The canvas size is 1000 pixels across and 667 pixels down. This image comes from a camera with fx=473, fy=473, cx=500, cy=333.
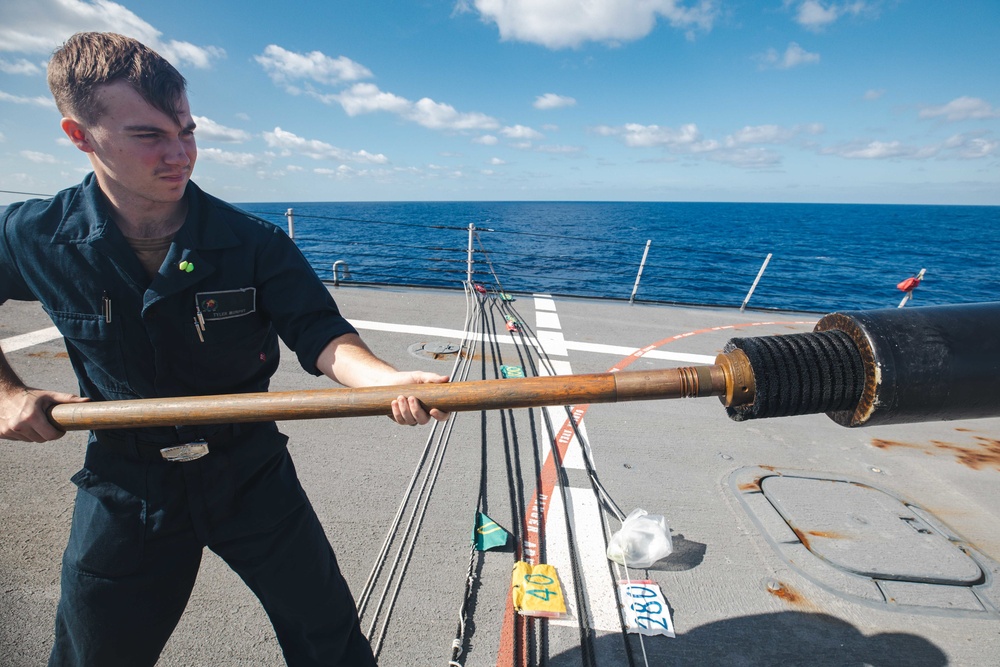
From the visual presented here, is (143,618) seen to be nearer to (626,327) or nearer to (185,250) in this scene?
(185,250)

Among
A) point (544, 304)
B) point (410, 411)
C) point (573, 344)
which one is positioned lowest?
point (573, 344)

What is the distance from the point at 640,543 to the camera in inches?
113

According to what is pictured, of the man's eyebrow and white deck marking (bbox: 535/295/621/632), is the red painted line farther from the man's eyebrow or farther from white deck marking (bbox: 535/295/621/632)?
the man's eyebrow

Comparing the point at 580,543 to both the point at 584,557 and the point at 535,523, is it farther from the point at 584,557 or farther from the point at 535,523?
the point at 535,523

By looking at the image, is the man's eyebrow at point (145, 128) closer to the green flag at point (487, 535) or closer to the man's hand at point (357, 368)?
the man's hand at point (357, 368)

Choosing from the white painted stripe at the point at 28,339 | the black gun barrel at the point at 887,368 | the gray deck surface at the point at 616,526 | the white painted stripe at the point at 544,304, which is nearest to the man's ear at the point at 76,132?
the black gun barrel at the point at 887,368

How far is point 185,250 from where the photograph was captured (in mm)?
1570

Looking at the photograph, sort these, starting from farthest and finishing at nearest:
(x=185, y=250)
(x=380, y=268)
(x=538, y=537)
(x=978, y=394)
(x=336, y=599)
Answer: (x=380, y=268)
(x=538, y=537)
(x=336, y=599)
(x=185, y=250)
(x=978, y=394)

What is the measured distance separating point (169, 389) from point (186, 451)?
220 millimetres

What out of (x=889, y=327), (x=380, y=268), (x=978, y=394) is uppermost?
(x=889, y=327)

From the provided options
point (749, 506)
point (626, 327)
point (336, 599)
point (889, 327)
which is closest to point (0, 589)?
point (336, 599)

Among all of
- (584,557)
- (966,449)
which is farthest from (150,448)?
(966,449)

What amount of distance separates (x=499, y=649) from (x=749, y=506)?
2.12 meters

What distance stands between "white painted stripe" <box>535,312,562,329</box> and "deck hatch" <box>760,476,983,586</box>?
4.18 m
